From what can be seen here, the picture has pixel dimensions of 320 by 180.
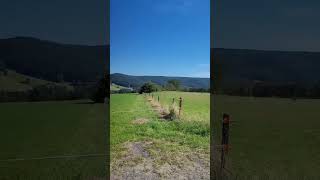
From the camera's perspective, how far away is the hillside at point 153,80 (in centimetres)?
425

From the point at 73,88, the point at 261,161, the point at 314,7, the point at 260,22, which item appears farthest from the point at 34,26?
the point at 314,7

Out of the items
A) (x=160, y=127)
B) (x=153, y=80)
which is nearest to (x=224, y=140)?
(x=160, y=127)

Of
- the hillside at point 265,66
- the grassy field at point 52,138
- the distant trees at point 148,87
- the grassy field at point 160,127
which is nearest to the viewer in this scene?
the grassy field at point 52,138

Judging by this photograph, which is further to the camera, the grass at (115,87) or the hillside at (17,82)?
Result: the grass at (115,87)

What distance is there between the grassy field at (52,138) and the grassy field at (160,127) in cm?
58

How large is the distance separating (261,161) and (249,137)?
0.97 ft

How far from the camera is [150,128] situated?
496cm

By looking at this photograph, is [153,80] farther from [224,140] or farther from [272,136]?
[272,136]

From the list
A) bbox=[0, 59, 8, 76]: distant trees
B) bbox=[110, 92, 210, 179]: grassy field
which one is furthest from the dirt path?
bbox=[0, 59, 8, 76]: distant trees

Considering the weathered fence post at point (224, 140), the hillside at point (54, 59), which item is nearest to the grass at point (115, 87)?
the hillside at point (54, 59)

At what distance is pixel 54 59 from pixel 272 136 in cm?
245

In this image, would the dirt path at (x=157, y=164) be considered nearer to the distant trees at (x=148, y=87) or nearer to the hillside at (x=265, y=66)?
the distant trees at (x=148, y=87)

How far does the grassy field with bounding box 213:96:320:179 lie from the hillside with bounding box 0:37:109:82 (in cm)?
137

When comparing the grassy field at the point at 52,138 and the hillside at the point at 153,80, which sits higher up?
the hillside at the point at 153,80
